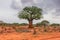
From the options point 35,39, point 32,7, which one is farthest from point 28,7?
point 35,39

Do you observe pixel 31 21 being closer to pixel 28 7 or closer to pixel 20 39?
pixel 28 7

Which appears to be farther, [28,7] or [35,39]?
[28,7]

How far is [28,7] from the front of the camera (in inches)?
1751

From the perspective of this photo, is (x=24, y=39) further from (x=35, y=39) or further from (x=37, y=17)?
(x=37, y=17)

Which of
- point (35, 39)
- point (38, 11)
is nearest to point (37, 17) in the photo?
point (38, 11)

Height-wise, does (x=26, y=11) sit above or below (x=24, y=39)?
above

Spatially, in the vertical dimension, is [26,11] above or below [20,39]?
above

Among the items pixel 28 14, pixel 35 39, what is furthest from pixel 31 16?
pixel 35 39

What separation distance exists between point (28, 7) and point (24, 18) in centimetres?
281

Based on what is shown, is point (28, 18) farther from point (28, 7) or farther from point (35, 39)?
point (35, 39)

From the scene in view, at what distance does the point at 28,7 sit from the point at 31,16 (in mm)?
2537

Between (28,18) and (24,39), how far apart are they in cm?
2529

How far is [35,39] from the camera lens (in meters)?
18.6

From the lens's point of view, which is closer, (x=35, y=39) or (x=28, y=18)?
(x=35, y=39)
